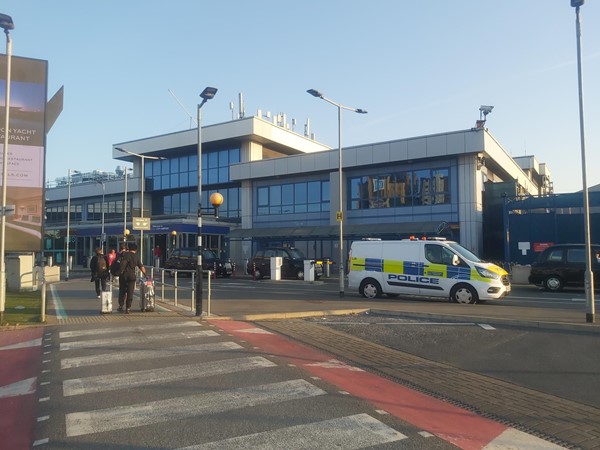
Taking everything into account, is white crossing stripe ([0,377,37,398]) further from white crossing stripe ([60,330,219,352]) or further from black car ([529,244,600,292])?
black car ([529,244,600,292])

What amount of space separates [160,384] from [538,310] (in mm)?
11551

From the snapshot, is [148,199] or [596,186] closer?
[148,199]

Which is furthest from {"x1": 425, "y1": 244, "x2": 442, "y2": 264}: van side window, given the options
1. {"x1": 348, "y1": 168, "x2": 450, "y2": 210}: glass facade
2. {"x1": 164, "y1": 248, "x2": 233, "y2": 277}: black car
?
{"x1": 164, "y1": 248, "x2": 233, "y2": 277}: black car

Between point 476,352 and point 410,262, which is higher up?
point 410,262

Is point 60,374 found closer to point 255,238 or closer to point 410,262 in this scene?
point 410,262

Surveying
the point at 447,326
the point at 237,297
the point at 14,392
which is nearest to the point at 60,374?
the point at 14,392

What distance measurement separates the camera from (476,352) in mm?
8852

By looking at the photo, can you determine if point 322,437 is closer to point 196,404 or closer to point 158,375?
point 196,404

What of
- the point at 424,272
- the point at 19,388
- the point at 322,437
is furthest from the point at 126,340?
the point at 424,272

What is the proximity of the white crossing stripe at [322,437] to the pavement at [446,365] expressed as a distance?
1.42 metres

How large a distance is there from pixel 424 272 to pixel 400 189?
18272 mm

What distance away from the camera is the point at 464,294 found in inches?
639

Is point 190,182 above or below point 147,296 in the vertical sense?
above

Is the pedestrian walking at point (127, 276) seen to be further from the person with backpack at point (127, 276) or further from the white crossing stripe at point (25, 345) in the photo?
the white crossing stripe at point (25, 345)
